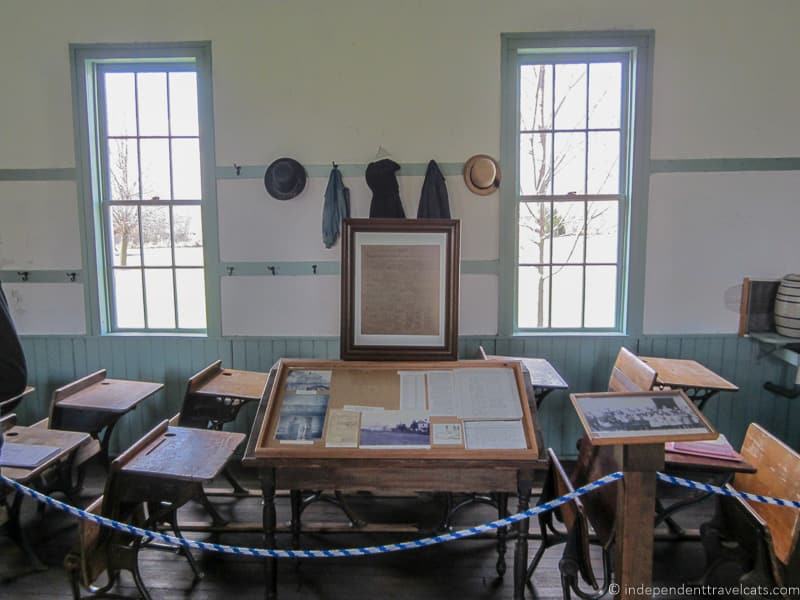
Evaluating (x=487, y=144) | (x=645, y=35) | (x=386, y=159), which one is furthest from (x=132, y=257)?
(x=645, y=35)

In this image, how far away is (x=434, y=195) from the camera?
3.55 metres

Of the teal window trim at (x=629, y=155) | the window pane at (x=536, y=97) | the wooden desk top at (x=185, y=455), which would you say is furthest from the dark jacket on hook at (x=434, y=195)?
the wooden desk top at (x=185, y=455)

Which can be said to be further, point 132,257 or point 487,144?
point 132,257

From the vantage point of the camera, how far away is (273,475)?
1.97m

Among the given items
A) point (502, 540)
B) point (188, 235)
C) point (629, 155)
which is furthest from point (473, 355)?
point (188, 235)

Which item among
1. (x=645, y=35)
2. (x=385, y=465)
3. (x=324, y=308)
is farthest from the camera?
(x=324, y=308)

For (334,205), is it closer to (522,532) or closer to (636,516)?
(522,532)

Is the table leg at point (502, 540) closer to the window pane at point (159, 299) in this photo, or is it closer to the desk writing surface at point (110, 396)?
the desk writing surface at point (110, 396)

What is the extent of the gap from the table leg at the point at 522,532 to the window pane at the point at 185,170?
3.12 m

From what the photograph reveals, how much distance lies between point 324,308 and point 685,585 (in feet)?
8.88

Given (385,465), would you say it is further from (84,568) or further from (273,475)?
(84,568)

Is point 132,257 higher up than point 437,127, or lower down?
lower down

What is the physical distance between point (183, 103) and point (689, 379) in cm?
402

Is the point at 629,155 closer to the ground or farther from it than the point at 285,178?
farther from it
